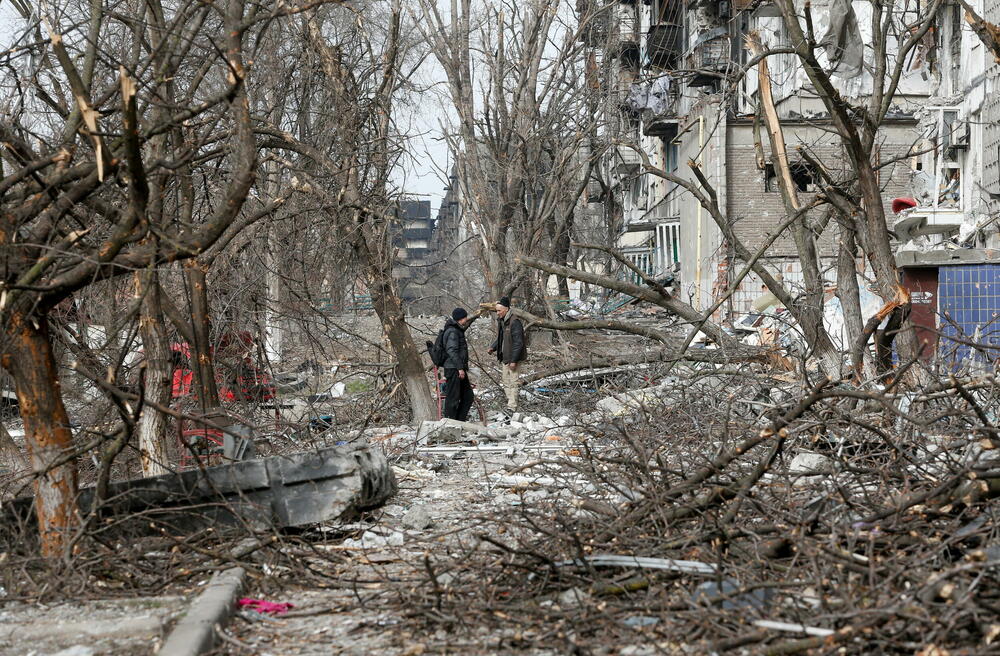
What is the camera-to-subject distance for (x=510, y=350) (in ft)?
49.1

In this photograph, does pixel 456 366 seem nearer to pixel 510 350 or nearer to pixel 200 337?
pixel 510 350

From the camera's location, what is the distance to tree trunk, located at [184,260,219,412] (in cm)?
1030

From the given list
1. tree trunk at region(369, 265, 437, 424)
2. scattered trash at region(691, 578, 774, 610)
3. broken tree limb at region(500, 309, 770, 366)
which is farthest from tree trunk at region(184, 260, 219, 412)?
scattered trash at region(691, 578, 774, 610)

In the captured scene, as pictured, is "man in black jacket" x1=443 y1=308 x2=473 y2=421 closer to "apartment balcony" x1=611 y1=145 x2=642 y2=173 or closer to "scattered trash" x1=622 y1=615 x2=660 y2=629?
"scattered trash" x1=622 y1=615 x2=660 y2=629

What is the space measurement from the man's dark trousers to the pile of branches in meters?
7.41

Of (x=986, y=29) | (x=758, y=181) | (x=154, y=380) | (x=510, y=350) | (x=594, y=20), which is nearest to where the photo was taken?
(x=154, y=380)

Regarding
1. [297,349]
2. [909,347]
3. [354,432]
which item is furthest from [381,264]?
[909,347]

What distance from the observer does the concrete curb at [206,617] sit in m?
4.54

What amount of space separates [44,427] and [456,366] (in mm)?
8081

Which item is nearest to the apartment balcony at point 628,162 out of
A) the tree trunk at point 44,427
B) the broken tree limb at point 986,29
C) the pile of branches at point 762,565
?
the broken tree limb at point 986,29

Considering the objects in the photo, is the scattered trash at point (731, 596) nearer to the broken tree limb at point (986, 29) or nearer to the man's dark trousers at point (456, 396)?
the broken tree limb at point (986, 29)

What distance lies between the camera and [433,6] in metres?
21.9

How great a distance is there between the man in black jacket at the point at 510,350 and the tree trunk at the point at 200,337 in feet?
16.7

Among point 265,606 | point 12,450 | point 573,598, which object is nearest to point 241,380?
point 12,450
